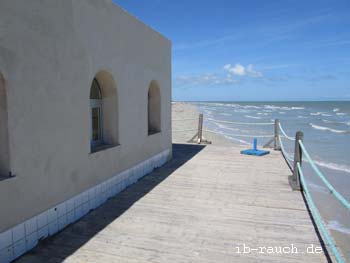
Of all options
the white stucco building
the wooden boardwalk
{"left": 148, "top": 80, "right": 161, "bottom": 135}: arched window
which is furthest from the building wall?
{"left": 148, "top": 80, "right": 161, "bottom": 135}: arched window

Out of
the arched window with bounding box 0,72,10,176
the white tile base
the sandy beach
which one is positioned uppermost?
the arched window with bounding box 0,72,10,176

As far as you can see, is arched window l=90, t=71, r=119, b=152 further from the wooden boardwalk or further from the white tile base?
the wooden boardwalk

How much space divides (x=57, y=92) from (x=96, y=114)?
1.66m

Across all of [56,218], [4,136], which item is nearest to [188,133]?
[56,218]

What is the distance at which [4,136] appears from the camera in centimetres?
321

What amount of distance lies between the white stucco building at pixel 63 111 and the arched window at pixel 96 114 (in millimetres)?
18

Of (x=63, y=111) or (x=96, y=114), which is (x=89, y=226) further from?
(x=96, y=114)

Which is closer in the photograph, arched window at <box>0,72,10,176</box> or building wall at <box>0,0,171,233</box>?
arched window at <box>0,72,10,176</box>

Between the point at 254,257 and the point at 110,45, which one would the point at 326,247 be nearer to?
the point at 254,257

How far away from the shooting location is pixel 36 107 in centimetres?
355

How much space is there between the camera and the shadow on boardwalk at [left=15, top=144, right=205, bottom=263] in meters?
3.45

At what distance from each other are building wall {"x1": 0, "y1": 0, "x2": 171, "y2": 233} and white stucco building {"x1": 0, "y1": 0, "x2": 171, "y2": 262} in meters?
0.01

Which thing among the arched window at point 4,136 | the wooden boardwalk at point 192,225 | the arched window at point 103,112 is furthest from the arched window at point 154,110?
the arched window at point 4,136

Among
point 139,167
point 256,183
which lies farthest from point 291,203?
point 139,167
